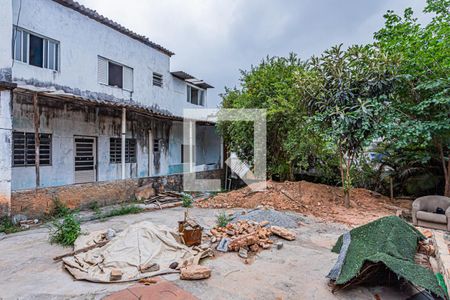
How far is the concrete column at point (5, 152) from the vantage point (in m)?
6.11

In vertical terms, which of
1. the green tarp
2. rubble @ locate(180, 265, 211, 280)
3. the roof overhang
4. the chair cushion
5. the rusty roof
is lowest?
rubble @ locate(180, 265, 211, 280)

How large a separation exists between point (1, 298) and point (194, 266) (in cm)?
234

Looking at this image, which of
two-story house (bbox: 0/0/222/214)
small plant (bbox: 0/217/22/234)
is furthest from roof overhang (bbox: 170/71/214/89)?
small plant (bbox: 0/217/22/234)

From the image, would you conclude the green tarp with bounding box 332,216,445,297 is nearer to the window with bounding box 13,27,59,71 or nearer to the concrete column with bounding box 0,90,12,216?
the concrete column with bounding box 0,90,12,216

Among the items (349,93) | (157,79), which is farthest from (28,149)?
(349,93)

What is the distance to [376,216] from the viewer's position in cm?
738

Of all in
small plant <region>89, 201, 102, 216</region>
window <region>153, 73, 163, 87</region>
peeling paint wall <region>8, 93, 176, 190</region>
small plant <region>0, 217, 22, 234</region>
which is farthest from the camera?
window <region>153, 73, 163, 87</region>

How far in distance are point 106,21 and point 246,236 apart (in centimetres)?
931

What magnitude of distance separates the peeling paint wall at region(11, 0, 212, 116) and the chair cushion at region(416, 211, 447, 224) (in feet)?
34.8

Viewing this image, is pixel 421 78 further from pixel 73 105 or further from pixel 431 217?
pixel 73 105

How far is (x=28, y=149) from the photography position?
24.8 feet

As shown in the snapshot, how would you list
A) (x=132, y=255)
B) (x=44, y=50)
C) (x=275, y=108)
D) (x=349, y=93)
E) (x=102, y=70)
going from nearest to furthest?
(x=132, y=255) → (x=349, y=93) → (x=44, y=50) → (x=275, y=108) → (x=102, y=70)

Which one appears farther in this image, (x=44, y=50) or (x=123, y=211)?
(x=44, y=50)

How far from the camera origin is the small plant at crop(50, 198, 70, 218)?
7043 mm
